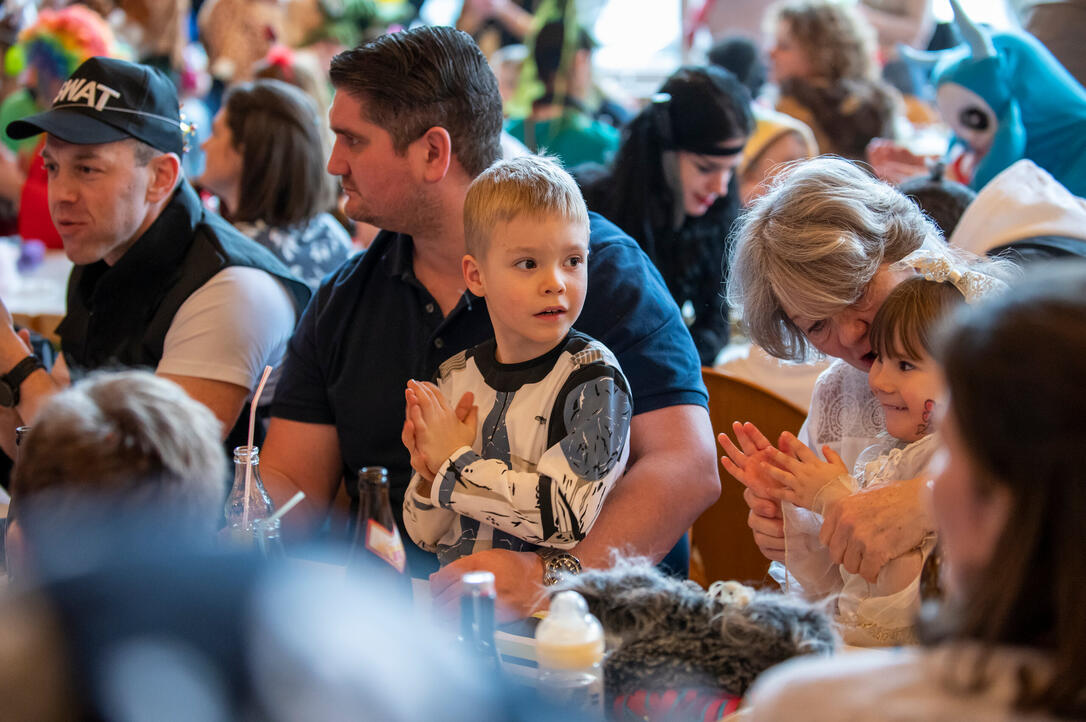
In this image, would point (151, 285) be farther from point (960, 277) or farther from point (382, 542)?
point (960, 277)

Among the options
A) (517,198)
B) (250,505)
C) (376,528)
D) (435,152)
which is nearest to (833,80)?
(435,152)

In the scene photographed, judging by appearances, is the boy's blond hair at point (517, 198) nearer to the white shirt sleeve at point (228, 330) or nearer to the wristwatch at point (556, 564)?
the wristwatch at point (556, 564)

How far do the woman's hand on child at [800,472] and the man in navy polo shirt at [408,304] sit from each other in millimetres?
300

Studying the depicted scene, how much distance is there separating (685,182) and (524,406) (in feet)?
6.93

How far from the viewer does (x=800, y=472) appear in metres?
Answer: 1.60

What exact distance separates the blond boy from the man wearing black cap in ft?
2.61

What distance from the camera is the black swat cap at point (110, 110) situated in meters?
2.31

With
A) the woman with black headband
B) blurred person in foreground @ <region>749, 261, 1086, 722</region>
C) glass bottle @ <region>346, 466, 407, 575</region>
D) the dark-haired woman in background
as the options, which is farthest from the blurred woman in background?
blurred person in foreground @ <region>749, 261, 1086, 722</region>

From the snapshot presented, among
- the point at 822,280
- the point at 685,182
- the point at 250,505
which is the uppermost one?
the point at 822,280

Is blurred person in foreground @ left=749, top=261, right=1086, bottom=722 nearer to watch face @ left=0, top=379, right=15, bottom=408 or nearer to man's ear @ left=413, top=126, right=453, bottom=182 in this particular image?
man's ear @ left=413, top=126, right=453, bottom=182

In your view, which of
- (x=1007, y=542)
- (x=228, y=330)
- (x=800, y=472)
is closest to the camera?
(x=1007, y=542)

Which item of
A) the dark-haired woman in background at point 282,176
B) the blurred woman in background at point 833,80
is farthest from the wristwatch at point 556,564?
the blurred woman in background at point 833,80

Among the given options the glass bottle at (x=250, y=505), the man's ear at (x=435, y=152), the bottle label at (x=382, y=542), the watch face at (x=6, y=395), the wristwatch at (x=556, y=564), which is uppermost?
the man's ear at (x=435, y=152)

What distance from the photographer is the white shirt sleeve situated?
2.30 meters
